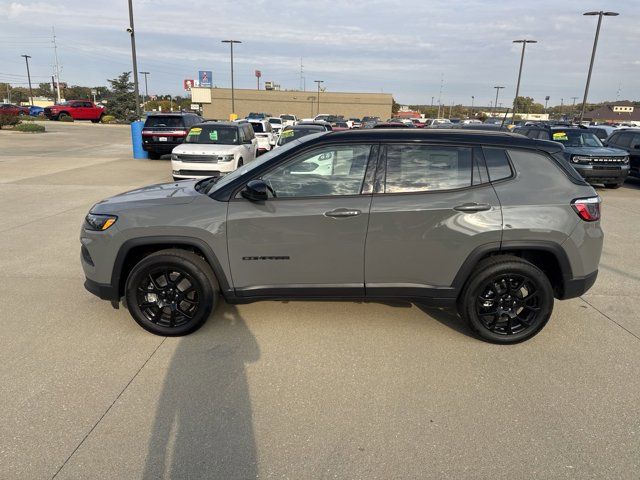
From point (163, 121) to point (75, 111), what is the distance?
32.8 meters

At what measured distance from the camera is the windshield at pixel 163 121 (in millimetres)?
17156

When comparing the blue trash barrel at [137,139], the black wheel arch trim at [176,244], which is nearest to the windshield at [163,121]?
the blue trash barrel at [137,139]

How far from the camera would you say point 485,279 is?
3.61 meters

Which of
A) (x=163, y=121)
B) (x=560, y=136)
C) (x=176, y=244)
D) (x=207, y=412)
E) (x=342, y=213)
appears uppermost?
(x=560, y=136)

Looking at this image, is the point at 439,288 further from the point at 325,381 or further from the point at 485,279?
the point at 325,381

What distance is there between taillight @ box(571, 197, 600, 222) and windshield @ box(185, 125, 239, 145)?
10128 millimetres

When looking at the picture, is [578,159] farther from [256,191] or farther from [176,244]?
[176,244]

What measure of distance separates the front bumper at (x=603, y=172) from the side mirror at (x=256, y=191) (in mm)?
11301

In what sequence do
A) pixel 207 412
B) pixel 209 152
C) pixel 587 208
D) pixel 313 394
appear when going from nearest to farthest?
pixel 207 412 → pixel 313 394 → pixel 587 208 → pixel 209 152

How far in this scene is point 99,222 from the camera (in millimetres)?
3705

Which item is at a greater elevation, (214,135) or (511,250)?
(214,135)

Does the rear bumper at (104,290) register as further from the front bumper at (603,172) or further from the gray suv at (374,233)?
the front bumper at (603,172)

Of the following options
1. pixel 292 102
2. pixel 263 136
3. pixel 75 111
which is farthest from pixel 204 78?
pixel 263 136

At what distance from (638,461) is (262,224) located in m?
2.84
